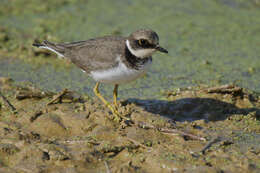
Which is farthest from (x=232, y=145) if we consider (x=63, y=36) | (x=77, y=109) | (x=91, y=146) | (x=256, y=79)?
(x=63, y=36)

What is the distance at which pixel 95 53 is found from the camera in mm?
5711

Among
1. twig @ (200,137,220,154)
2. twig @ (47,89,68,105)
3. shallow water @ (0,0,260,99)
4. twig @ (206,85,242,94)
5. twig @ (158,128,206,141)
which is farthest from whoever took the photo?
shallow water @ (0,0,260,99)

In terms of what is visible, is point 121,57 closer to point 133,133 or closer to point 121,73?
point 121,73

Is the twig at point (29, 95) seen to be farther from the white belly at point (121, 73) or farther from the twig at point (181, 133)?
the twig at point (181, 133)

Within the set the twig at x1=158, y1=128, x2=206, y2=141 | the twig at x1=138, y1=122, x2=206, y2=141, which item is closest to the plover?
the twig at x1=138, y1=122, x2=206, y2=141

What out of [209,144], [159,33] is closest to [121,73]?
[209,144]

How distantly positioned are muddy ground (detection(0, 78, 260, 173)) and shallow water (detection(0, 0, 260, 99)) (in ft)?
2.67

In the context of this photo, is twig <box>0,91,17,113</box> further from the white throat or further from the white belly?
the white throat

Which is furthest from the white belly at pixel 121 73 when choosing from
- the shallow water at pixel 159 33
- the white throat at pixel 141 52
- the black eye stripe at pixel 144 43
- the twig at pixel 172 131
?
the shallow water at pixel 159 33

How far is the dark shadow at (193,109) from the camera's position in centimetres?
591

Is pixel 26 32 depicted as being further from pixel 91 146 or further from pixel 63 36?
pixel 91 146

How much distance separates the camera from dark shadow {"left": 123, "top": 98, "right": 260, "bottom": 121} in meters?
5.91

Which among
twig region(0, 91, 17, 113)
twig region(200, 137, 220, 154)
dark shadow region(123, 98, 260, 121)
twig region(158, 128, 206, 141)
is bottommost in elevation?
twig region(200, 137, 220, 154)

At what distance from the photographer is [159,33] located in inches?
376
